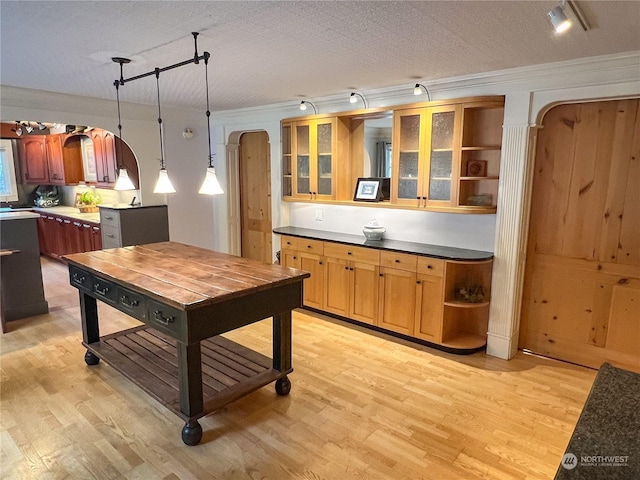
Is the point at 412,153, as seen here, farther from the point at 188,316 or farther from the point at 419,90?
the point at 188,316

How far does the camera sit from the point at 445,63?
2.95m

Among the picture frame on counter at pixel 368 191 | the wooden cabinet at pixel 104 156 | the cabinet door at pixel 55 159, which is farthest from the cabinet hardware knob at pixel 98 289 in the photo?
the cabinet door at pixel 55 159

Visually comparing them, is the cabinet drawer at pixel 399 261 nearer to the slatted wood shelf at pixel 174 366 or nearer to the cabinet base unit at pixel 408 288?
the cabinet base unit at pixel 408 288

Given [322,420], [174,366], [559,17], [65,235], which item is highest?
[559,17]

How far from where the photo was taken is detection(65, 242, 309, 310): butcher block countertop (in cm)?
226

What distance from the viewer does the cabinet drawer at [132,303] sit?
2.48 m

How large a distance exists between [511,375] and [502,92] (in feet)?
7.30

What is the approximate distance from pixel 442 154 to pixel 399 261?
101 cm

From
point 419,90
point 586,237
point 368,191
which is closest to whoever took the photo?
point 586,237

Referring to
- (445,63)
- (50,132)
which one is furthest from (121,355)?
(50,132)

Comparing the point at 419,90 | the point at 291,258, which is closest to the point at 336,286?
the point at 291,258

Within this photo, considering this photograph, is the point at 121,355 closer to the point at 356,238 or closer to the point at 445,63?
the point at 356,238

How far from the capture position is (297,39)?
93.7 inches

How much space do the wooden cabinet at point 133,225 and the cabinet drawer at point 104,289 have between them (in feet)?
7.37
